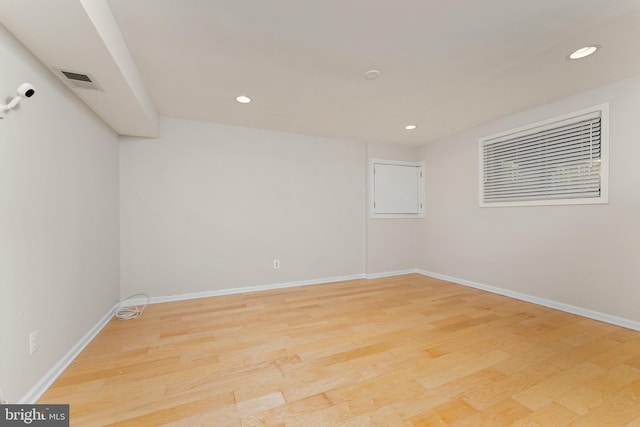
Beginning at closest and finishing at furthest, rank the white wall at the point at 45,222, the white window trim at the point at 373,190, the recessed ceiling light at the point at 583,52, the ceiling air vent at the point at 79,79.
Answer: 1. the white wall at the point at 45,222
2. the ceiling air vent at the point at 79,79
3. the recessed ceiling light at the point at 583,52
4. the white window trim at the point at 373,190

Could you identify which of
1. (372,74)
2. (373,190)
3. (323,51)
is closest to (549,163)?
(373,190)

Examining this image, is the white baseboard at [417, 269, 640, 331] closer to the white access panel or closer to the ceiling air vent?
the white access panel

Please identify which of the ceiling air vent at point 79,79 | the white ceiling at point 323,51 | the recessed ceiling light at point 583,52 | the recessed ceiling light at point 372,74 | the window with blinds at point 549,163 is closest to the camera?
the white ceiling at point 323,51

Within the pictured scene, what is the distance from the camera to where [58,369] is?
5.77ft

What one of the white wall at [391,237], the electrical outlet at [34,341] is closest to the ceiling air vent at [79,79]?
the electrical outlet at [34,341]

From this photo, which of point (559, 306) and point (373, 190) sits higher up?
point (373, 190)

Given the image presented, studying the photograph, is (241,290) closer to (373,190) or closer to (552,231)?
(373,190)

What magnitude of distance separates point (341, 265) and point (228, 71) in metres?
3.16

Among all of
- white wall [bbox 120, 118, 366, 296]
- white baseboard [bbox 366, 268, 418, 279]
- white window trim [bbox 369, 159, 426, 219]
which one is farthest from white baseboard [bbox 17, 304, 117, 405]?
white window trim [bbox 369, 159, 426, 219]

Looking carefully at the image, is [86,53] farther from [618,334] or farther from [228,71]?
[618,334]

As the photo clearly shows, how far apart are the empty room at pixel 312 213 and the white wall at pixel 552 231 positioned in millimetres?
21

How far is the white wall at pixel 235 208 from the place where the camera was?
10.5 ft

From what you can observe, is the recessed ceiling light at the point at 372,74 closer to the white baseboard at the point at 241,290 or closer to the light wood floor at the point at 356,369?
the light wood floor at the point at 356,369

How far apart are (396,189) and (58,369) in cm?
452
